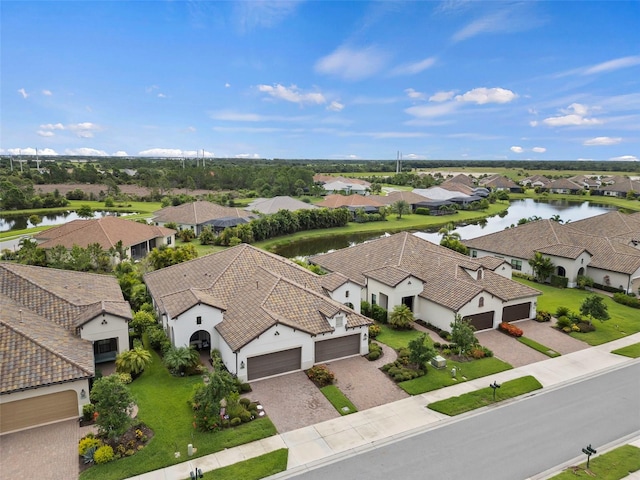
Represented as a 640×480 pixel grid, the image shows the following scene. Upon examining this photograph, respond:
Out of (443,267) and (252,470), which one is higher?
(443,267)

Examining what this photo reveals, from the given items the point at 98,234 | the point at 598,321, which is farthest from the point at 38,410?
the point at 598,321

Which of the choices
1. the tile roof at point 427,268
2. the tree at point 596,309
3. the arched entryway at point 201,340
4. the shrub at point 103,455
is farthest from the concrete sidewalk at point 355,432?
the arched entryway at point 201,340

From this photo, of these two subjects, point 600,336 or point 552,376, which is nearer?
point 552,376

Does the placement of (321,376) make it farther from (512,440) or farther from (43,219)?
(43,219)

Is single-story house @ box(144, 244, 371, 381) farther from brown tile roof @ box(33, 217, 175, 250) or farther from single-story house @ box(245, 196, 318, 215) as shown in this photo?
single-story house @ box(245, 196, 318, 215)

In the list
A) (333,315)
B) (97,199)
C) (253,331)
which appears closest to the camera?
→ (253,331)

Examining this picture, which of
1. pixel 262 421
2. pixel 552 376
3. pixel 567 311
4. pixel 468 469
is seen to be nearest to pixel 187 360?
pixel 262 421

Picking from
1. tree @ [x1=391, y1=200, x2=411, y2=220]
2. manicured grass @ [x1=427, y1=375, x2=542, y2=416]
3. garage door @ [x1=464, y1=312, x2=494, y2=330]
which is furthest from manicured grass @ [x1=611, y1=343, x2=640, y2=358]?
tree @ [x1=391, y1=200, x2=411, y2=220]

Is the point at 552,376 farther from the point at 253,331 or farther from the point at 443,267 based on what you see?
the point at 253,331
